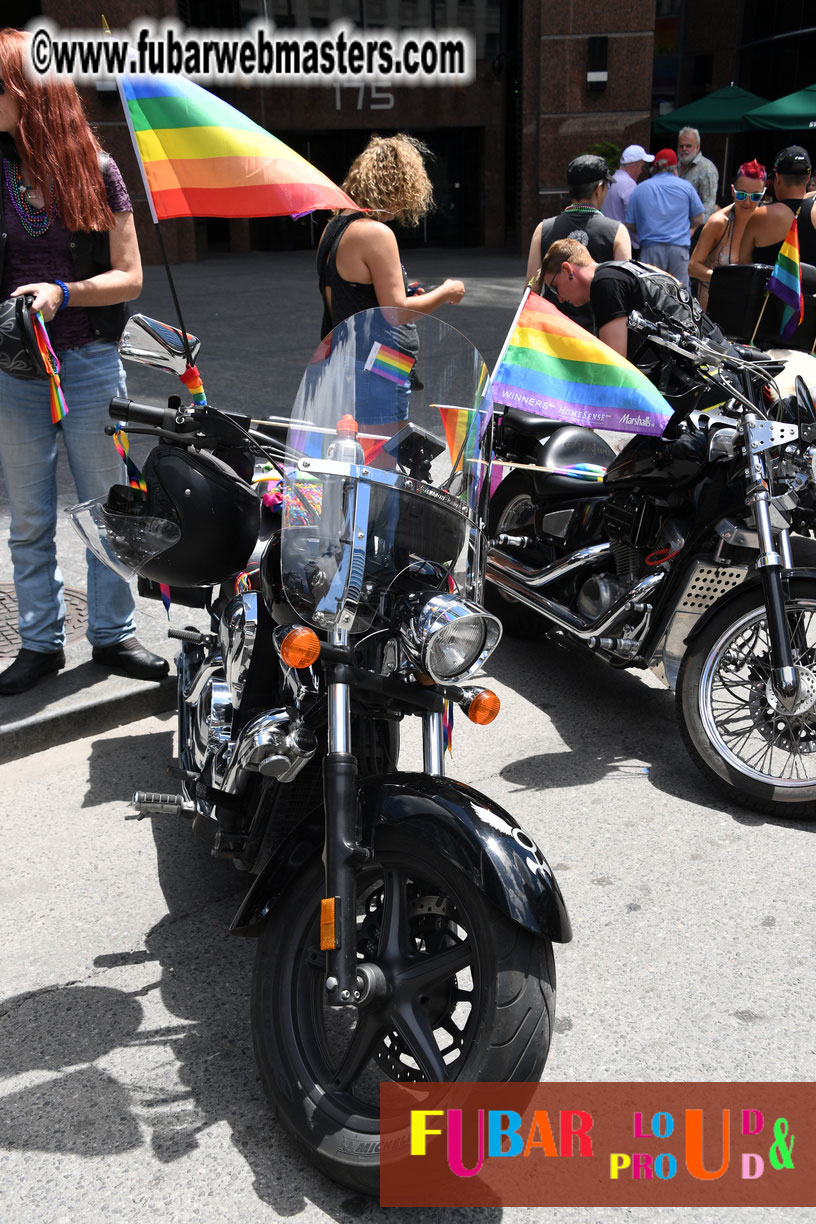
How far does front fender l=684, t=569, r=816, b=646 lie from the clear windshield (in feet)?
4.81

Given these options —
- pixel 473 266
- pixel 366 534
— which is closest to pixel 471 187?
pixel 473 266

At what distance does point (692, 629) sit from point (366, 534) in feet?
6.16

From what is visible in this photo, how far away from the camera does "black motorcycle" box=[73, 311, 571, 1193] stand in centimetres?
219

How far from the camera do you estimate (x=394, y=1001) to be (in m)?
2.28

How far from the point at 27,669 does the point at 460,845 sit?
8.88 ft

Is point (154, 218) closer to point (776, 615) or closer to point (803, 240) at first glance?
point (776, 615)

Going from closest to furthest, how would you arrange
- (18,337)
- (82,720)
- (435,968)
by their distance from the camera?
(435,968) < (18,337) < (82,720)

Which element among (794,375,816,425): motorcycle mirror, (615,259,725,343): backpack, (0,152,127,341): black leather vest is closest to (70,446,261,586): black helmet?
(0,152,127,341): black leather vest

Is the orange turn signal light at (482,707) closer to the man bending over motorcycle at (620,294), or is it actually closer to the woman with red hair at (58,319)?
the man bending over motorcycle at (620,294)

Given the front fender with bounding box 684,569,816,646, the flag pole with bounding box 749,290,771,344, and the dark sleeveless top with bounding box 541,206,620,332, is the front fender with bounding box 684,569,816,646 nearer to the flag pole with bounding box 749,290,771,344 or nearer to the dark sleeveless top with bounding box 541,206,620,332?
the flag pole with bounding box 749,290,771,344

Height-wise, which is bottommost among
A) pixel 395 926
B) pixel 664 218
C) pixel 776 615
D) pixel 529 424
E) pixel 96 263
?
pixel 395 926

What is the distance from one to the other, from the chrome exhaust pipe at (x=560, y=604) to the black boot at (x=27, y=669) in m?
1.79

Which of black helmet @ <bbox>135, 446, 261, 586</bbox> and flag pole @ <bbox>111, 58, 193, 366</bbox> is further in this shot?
black helmet @ <bbox>135, 446, 261, 586</bbox>

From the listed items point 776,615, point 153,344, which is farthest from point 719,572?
point 153,344
